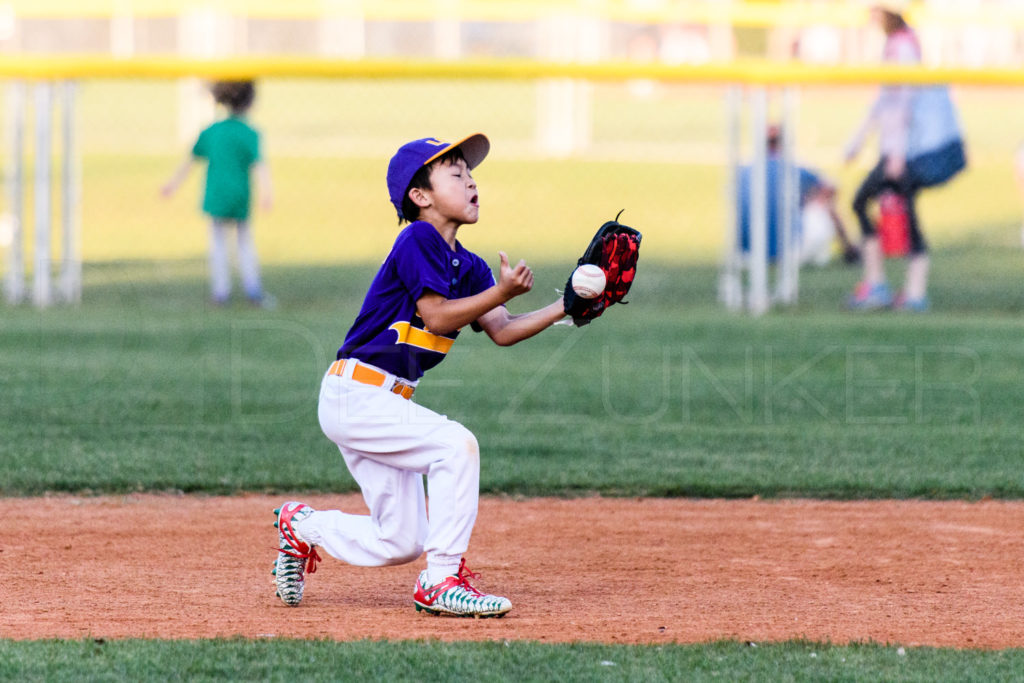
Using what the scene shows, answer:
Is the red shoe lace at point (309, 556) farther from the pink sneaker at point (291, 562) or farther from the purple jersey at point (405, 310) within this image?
the purple jersey at point (405, 310)

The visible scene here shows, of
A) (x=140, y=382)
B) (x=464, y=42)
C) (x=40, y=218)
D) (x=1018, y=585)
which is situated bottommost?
(x=1018, y=585)

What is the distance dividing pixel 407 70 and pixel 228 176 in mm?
1806

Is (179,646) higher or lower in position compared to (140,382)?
lower

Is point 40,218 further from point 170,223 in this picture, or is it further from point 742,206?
point 170,223

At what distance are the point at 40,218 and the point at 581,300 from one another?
29.0ft

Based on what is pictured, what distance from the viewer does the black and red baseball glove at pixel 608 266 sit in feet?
13.9

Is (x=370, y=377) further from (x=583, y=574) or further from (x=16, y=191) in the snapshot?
(x=16, y=191)

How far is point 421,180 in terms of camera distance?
4.49 m

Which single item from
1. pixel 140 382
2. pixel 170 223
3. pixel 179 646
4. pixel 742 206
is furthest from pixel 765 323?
pixel 170 223

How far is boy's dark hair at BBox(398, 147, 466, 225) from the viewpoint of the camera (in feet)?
A: 14.7

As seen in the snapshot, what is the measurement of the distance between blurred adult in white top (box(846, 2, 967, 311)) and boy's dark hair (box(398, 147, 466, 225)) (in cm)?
812

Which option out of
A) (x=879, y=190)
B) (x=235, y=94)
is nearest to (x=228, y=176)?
(x=235, y=94)

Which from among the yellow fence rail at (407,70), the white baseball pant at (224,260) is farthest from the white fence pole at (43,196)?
the white baseball pant at (224,260)

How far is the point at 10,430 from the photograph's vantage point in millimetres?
7582
